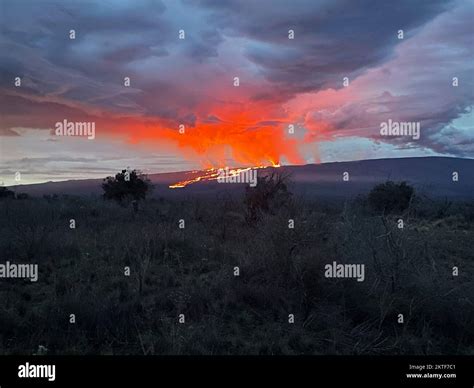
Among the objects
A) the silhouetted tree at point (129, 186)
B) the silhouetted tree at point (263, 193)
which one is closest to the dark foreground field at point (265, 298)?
the silhouetted tree at point (263, 193)

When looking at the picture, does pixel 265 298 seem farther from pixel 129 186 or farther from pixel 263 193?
pixel 129 186

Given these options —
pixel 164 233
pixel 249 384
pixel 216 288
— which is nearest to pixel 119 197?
pixel 164 233

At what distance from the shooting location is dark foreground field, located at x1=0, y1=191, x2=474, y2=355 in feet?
17.5

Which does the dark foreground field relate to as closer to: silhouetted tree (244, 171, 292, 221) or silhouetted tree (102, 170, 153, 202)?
silhouetted tree (244, 171, 292, 221)

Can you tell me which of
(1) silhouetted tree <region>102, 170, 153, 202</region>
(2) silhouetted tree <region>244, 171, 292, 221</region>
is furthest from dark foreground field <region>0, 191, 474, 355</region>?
(1) silhouetted tree <region>102, 170, 153, 202</region>

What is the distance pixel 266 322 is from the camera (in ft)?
19.5

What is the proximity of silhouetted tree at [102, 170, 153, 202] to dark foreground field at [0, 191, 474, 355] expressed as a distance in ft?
41.7

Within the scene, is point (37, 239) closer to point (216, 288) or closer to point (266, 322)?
point (216, 288)

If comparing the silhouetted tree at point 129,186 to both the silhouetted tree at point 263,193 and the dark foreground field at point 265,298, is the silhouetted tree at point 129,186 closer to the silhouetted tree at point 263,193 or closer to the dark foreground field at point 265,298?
the silhouetted tree at point 263,193

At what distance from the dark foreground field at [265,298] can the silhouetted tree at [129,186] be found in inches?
501

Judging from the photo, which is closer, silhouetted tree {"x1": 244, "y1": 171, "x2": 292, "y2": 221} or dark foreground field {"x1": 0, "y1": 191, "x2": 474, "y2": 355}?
dark foreground field {"x1": 0, "y1": 191, "x2": 474, "y2": 355}

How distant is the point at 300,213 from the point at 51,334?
414cm

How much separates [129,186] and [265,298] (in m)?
16.4

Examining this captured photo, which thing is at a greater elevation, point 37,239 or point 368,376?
point 37,239
